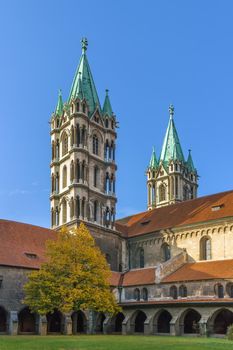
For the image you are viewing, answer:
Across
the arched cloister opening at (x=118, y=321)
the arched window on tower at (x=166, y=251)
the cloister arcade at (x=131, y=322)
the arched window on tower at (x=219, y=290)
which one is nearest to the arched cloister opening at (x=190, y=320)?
the cloister arcade at (x=131, y=322)

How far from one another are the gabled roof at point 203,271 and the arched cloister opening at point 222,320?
3.18 meters

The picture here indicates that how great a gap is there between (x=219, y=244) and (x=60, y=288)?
18385 millimetres

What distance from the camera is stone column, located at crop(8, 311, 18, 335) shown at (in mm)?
Result: 46219

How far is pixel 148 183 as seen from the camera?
90812 millimetres

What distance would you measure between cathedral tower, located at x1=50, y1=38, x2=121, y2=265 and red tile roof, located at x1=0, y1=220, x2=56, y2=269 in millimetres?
5492

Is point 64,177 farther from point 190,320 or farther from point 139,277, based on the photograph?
point 190,320

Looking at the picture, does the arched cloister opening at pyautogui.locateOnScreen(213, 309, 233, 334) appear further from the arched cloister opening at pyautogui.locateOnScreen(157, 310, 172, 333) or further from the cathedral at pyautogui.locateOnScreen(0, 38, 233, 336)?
the arched cloister opening at pyautogui.locateOnScreen(157, 310, 172, 333)

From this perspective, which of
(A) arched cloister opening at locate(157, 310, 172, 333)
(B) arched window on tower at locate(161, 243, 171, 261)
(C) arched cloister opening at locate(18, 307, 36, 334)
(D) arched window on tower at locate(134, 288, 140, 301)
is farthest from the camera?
(B) arched window on tower at locate(161, 243, 171, 261)

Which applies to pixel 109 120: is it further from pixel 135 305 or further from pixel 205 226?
pixel 135 305

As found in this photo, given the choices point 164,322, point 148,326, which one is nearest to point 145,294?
point 164,322

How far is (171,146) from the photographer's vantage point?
90062 mm

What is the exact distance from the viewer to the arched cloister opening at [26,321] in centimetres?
4968

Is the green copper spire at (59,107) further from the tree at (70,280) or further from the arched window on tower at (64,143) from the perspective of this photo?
the tree at (70,280)

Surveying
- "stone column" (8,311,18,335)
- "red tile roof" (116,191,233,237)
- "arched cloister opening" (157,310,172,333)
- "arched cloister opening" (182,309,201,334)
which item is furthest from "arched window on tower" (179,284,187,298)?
"stone column" (8,311,18,335)
